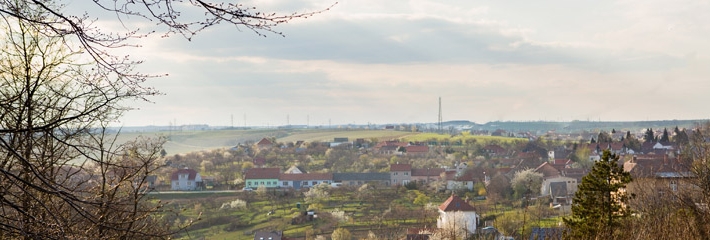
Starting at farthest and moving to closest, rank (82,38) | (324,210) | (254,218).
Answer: (324,210), (254,218), (82,38)

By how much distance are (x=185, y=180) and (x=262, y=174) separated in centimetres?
548

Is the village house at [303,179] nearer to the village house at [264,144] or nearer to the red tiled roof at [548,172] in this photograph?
the red tiled roof at [548,172]

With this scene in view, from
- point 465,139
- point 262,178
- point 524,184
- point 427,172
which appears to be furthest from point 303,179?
point 465,139

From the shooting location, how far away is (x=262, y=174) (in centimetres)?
4241

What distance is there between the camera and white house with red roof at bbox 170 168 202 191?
3897cm

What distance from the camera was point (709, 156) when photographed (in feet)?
38.6

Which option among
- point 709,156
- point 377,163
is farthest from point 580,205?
point 377,163

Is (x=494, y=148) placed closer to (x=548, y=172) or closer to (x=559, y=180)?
(x=548, y=172)

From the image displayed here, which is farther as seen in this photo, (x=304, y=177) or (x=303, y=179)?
(x=304, y=177)

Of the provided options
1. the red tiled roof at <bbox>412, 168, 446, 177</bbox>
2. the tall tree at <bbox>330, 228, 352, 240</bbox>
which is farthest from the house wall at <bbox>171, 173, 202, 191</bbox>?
the tall tree at <bbox>330, 228, 352, 240</bbox>

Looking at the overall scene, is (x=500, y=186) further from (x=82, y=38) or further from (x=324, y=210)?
(x=82, y=38)

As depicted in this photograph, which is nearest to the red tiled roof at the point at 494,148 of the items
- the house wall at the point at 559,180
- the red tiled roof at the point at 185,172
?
the house wall at the point at 559,180

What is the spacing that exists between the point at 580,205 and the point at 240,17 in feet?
30.2

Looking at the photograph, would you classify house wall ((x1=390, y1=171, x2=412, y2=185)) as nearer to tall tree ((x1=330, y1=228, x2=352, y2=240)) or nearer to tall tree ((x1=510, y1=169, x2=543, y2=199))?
tall tree ((x1=510, y1=169, x2=543, y2=199))
